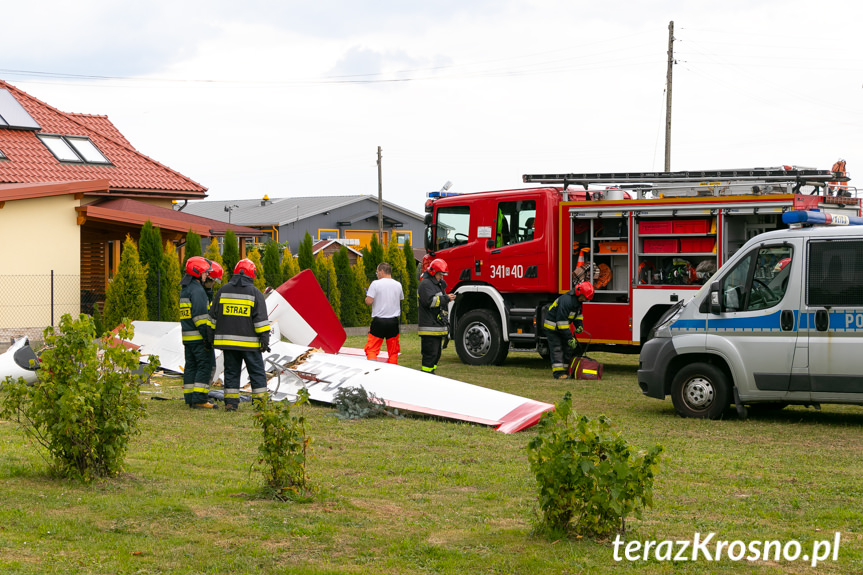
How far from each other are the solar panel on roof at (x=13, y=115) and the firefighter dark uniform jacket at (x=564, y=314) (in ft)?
57.1

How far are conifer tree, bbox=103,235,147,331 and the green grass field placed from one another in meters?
11.5

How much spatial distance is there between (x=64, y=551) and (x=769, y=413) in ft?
29.3

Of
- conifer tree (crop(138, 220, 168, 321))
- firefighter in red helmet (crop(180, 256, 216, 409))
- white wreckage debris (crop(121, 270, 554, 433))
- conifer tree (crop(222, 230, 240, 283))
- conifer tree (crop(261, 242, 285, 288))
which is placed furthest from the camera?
conifer tree (crop(261, 242, 285, 288))

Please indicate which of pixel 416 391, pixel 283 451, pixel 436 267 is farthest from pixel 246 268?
pixel 283 451

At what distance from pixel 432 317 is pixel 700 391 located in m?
4.93

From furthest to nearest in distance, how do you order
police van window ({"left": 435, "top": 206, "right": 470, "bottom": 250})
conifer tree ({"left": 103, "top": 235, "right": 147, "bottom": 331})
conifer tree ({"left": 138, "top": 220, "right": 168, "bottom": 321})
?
conifer tree ({"left": 138, "top": 220, "right": 168, "bottom": 321}), conifer tree ({"left": 103, "top": 235, "right": 147, "bottom": 331}), police van window ({"left": 435, "top": 206, "right": 470, "bottom": 250})

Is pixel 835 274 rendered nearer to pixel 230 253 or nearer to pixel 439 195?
pixel 439 195

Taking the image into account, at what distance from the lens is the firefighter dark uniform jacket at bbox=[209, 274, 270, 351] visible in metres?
11.5

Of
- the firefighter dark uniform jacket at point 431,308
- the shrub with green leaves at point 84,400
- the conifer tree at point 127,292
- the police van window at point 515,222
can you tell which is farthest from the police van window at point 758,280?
the conifer tree at point 127,292

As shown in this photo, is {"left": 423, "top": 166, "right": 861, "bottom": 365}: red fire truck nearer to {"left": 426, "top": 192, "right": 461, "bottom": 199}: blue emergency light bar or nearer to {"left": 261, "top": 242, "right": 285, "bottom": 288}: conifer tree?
{"left": 426, "top": 192, "right": 461, "bottom": 199}: blue emergency light bar

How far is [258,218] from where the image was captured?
59312 millimetres

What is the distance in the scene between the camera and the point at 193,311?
11.9 m
